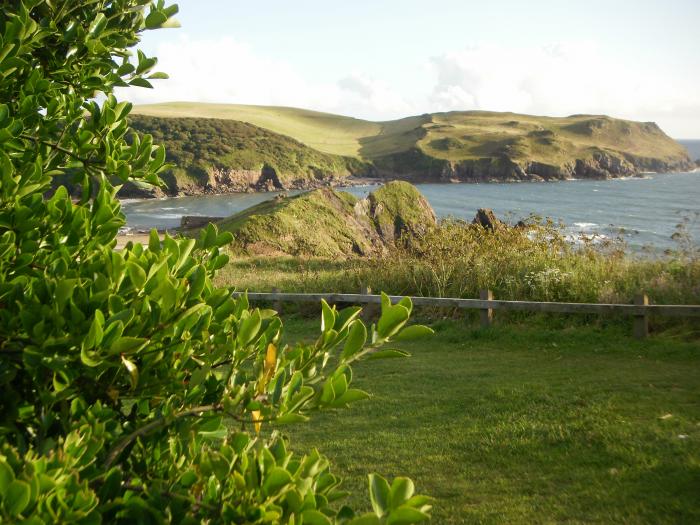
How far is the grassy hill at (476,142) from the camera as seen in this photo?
352 feet

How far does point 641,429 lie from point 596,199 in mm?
73334

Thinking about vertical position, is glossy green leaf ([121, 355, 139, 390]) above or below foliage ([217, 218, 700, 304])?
above

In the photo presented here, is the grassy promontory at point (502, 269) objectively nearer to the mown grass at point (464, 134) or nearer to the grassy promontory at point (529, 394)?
the grassy promontory at point (529, 394)

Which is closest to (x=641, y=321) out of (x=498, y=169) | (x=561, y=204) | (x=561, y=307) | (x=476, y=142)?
(x=561, y=307)

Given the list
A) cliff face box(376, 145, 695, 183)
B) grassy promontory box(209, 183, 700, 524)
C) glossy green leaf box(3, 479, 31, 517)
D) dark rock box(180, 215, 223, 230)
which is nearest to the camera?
glossy green leaf box(3, 479, 31, 517)

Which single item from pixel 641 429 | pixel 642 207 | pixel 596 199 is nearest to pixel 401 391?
pixel 641 429

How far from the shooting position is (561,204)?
71500 millimetres

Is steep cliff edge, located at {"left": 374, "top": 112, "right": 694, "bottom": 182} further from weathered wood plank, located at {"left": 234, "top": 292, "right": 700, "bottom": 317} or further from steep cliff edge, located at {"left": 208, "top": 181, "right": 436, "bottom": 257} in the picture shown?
weathered wood plank, located at {"left": 234, "top": 292, "right": 700, "bottom": 317}

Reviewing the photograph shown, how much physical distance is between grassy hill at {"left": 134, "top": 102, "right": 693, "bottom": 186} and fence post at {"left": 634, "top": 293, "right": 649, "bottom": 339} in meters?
97.1

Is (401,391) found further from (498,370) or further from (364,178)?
(364,178)

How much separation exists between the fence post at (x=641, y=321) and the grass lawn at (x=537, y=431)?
0.16m

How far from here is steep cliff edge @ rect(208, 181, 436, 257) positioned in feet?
78.4

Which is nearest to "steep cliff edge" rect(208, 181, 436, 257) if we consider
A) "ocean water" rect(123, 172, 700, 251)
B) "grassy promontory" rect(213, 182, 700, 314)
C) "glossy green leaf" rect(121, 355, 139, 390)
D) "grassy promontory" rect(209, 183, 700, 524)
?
"grassy promontory" rect(213, 182, 700, 314)

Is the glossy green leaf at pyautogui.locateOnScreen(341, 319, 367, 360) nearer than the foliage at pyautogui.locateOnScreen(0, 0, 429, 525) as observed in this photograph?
No
